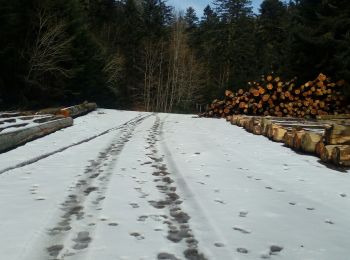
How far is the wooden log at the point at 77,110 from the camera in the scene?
56.8 feet

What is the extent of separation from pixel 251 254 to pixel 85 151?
6.36 m

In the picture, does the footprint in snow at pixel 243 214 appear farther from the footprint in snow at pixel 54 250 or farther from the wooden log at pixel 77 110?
the wooden log at pixel 77 110

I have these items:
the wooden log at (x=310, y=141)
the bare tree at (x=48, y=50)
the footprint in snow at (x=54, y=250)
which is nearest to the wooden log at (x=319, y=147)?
the wooden log at (x=310, y=141)

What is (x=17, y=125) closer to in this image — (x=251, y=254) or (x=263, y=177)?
(x=263, y=177)

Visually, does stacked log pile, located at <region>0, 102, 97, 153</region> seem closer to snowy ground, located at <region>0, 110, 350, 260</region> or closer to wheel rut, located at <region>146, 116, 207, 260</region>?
snowy ground, located at <region>0, 110, 350, 260</region>

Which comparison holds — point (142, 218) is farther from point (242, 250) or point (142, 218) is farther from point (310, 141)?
point (310, 141)

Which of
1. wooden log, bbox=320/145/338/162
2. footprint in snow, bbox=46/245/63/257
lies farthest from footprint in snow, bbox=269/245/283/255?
wooden log, bbox=320/145/338/162

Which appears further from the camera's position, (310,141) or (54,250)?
(310,141)

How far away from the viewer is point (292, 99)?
1820 centimetres

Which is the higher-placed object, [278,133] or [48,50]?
[48,50]

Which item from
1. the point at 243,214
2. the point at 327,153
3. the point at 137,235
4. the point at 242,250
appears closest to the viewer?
the point at 242,250

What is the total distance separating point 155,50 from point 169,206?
5202 centimetres

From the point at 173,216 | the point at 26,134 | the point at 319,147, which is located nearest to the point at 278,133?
the point at 319,147

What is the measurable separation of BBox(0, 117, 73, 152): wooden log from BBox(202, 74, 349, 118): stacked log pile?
29.9 ft
